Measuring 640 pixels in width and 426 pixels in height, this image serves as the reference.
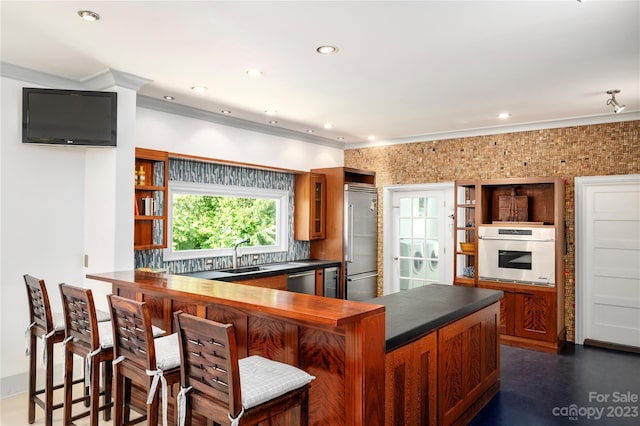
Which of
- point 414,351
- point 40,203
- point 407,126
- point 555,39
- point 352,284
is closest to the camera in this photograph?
point 414,351

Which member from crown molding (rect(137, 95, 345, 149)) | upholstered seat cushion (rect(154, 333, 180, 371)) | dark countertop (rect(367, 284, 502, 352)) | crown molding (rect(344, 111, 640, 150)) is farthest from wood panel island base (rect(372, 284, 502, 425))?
crown molding (rect(137, 95, 345, 149))

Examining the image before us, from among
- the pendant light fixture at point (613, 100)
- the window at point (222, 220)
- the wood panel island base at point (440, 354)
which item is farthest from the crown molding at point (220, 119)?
the pendant light fixture at point (613, 100)

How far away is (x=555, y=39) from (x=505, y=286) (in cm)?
310

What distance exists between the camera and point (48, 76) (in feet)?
12.2

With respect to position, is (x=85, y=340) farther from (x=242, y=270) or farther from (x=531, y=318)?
(x=531, y=318)

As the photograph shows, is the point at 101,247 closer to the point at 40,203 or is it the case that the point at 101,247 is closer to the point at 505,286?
the point at 40,203

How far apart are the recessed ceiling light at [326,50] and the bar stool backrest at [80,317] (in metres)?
2.15

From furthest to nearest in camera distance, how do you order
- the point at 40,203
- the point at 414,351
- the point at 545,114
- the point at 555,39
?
the point at 545,114 → the point at 40,203 → the point at 555,39 → the point at 414,351

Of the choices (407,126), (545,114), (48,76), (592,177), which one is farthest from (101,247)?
(592,177)

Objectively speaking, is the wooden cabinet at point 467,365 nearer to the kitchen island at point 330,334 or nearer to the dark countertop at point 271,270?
the kitchen island at point 330,334

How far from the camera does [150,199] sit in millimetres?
4262

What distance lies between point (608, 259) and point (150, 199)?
507 cm

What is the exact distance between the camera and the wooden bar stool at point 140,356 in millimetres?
2107

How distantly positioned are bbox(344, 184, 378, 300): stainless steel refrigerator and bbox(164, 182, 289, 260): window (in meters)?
0.88
